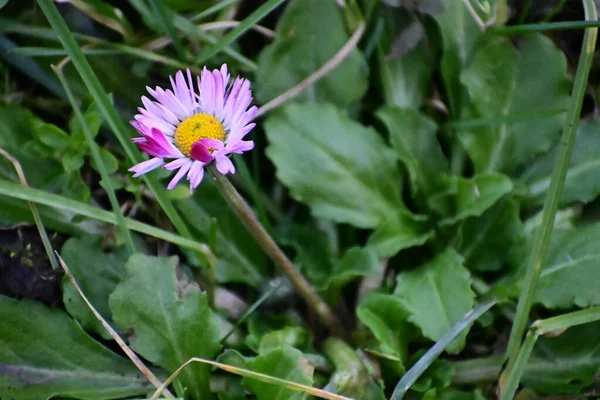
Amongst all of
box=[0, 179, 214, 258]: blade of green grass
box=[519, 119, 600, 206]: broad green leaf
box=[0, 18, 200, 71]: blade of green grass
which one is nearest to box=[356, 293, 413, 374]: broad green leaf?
box=[0, 179, 214, 258]: blade of green grass

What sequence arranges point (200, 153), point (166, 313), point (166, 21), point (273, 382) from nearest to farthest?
point (200, 153)
point (273, 382)
point (166, 313)
point (166, 21)

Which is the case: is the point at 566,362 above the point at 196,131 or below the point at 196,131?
below

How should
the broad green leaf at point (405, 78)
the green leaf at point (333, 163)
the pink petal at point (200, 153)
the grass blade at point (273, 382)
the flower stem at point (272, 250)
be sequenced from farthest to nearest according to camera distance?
the broad green leaf at point (405, 78)
the green leaf at point (333, 163)
the grass blade at point (273, 382)
the flower stem at point (272, 250)
the pink petal at point (200, 153)

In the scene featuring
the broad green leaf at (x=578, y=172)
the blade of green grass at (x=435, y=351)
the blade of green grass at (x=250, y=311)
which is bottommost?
the blade of green grass at (x=435, y=351)

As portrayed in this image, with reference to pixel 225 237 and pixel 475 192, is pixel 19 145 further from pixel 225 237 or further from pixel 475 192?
pixel 475 192

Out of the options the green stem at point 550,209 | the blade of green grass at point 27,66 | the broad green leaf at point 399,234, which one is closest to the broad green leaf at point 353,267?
the broad green leaf at point 399,234

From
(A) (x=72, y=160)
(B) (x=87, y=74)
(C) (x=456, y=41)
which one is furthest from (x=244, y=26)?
(C) (x=456, y=41)

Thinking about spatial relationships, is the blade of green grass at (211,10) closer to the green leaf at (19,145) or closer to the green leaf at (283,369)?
the green leaf at (19,145)

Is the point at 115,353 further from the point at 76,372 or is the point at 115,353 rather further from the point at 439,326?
the point at 439,326
